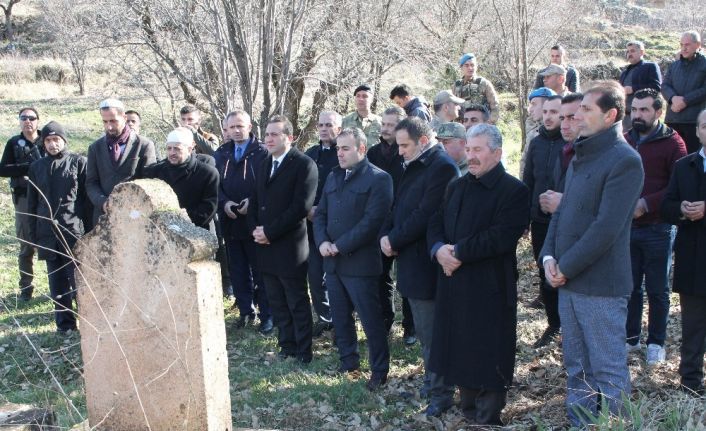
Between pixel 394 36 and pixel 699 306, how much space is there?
989 centimetres

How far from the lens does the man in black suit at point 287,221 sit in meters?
6.91

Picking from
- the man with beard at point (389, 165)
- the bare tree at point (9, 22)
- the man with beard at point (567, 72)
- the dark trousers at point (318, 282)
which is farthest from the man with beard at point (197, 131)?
the bare tree at point (9, 22)

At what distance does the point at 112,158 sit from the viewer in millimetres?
7727

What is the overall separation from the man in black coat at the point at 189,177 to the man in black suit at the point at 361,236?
1827 millimetres

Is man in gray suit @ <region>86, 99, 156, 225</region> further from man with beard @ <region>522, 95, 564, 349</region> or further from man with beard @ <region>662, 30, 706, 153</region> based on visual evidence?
man with beard @ <region>662, 30, 706, 153</region>

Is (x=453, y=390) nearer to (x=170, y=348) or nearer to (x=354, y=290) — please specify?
(x=354, y=290)

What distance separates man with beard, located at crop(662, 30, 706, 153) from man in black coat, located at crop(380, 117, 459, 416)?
5.36m

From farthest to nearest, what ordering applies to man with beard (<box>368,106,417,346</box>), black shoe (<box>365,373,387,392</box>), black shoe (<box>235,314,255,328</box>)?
black shoe (<box>235,314,255,328</box>) → man with beard (<box>368,106,417,346</box>) → black shoe (<box>365,373,387,392</box>)

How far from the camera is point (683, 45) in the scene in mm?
9445

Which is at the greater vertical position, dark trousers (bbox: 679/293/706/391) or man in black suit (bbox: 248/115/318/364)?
man in black suit (bbox: 248/115/318/364)

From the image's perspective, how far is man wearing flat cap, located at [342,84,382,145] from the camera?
875 centimetres


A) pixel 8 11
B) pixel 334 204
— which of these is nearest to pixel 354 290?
pixel 334 204

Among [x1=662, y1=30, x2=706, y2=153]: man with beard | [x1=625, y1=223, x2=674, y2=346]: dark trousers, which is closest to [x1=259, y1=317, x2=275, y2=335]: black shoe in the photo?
[x1=625, y1=223, x2=674, y2=346]: dark trousers

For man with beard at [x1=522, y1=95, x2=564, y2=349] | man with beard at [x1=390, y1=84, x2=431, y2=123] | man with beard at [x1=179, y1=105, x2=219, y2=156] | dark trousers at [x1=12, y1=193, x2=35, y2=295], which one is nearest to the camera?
man with beard at [x1=522, y1=95, x2=564, y2=349]
